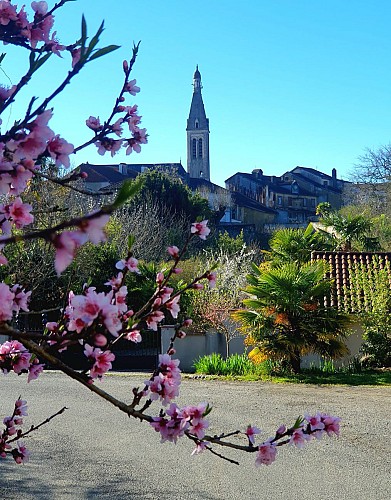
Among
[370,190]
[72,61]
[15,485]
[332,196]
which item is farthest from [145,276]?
[332,196]

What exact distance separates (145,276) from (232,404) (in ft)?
29.1

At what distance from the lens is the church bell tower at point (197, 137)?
98375 millimetres

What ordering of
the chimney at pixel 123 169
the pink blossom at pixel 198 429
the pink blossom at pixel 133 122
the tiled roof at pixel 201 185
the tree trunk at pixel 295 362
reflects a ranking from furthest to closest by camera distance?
the tiled roof at pixel 201 185, the chimney at pixel 123 169, the tree trunk at pixel 295 362, the pink blossom at pixel 133 122, the pink blossom at pixel 198 429

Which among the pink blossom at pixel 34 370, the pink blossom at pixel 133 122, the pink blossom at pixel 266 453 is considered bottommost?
the pink blossom at pixel 266 453

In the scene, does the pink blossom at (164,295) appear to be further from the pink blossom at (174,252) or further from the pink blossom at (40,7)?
the pink blossom at (40,7)

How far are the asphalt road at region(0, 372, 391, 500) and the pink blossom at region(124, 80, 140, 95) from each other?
4.52m

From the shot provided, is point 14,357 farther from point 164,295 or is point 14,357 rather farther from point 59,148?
point 59,148

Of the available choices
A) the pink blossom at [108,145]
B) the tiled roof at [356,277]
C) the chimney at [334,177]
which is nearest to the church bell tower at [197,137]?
the chimney at [334,177]

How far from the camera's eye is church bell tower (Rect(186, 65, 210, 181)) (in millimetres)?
98375

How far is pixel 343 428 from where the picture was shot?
360 inches

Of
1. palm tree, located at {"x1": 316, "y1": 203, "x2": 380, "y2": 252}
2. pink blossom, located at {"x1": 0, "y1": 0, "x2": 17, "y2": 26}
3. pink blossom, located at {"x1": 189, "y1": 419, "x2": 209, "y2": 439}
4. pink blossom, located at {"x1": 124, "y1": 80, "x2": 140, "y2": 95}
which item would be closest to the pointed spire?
palm tree, located at {"x1": 316, "y1": 203, "x2": 380, "y2": 252}

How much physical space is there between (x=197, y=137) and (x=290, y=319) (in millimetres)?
86247

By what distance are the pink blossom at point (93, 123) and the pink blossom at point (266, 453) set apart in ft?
4.97

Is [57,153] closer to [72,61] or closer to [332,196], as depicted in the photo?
[72,61]
